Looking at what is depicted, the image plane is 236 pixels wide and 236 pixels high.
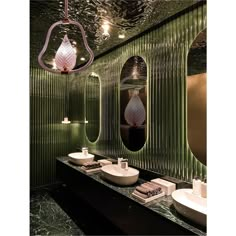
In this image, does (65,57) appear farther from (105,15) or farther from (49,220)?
(49,220)

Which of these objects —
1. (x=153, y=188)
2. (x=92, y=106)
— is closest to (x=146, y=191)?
(x=153, y=188)

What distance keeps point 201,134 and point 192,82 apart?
54 centimetres

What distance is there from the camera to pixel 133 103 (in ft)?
9.50

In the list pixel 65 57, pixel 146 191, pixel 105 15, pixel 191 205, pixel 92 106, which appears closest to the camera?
pixel 65 57

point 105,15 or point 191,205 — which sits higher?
point 105,15

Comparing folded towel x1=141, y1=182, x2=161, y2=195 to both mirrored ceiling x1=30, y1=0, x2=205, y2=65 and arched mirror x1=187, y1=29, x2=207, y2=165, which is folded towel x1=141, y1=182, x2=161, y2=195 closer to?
arched mirror x1=187, y1=29, x2=207, y2=165

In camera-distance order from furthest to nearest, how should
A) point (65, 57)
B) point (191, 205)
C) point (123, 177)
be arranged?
point (123, 177) < point (191, 205) < point (65, 57)

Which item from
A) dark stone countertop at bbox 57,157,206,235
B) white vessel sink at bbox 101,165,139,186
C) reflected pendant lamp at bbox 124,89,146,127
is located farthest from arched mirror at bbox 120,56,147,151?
dark stone countertop at bbox 57,157,206,235

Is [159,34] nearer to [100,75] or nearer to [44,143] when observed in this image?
[100,75]

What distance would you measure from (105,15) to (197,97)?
1.32 m

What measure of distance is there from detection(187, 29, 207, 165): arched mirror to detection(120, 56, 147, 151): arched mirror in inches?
28.0
